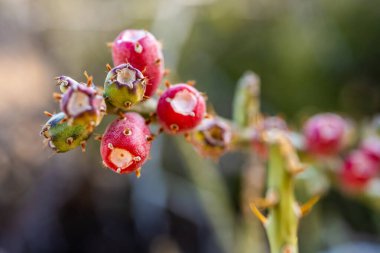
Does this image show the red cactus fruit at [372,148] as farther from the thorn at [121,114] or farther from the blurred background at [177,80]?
the thorn at [121,114]

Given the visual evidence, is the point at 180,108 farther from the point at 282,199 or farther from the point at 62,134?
the point at 282,199

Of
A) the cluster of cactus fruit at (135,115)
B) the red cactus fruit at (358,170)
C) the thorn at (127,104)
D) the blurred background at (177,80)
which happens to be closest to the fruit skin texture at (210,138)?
the cluster of cactus fruit at (135,115)

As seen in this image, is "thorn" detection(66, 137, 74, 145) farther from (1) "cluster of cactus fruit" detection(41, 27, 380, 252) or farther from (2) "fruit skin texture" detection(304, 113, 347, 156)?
(2) "fruit skin texture" detection(304, 113, 347, 156)

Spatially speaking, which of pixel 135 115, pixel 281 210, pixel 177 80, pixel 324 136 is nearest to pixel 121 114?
pixel 135 115

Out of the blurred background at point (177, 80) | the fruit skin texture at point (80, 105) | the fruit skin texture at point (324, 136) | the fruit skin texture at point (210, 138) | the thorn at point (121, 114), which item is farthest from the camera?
the blurred background at point (177, 80)

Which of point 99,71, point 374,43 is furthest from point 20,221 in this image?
point 374,43

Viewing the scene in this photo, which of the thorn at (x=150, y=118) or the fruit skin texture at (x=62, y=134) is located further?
the thorn at (x=150, y=118)
